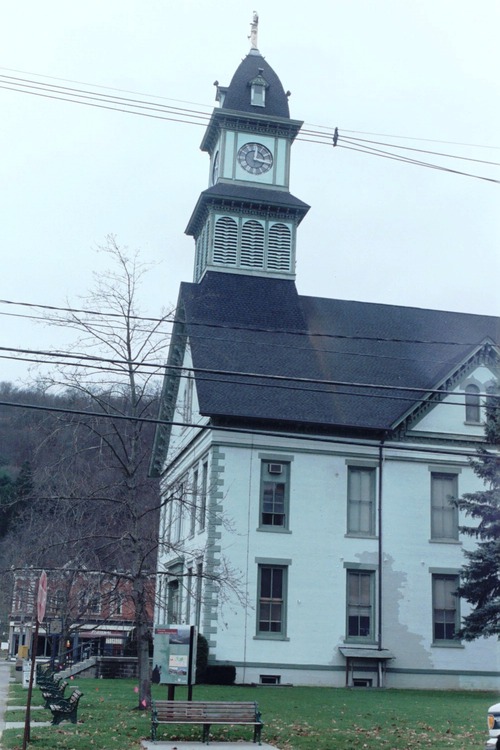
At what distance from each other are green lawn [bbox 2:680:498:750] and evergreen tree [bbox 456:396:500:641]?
227 cm

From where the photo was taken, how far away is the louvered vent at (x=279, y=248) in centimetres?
4166

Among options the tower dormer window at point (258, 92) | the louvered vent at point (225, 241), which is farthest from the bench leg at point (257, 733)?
the tower dormer window at point (258, 92)

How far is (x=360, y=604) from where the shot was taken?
33.4m

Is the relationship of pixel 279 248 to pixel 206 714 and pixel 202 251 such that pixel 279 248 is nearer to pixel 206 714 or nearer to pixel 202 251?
pixel 202 251

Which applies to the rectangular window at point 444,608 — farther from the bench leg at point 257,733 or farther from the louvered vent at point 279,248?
the bench leg at point 257,733

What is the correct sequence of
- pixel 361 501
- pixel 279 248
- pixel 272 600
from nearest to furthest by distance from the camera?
pixel 272 600, pixel 361 501, pixel 279 248

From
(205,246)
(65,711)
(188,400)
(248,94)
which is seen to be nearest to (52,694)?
(65,711)

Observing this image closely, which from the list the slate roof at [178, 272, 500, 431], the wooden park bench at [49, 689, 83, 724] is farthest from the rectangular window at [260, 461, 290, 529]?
the wooden park bench at [49, 689, 83, 724]

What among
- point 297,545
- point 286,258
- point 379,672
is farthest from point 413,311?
point 379,672

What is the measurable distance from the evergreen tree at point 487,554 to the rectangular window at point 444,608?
5.56 m

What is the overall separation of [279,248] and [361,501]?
42.1ft

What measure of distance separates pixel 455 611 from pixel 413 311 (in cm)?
1355

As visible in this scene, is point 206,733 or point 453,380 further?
point 453,380

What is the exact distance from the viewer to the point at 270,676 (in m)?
32.0
